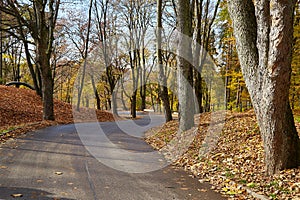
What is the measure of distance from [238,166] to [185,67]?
4964mm

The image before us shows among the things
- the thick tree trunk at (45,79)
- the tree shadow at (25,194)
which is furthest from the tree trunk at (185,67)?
the thick tree trunk at (45,79)

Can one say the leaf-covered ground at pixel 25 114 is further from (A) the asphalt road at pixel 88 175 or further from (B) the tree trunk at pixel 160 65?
(B) the tree trunk at pixel 160 65

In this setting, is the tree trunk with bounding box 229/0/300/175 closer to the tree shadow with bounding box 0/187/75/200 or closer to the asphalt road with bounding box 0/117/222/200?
the asphalt road with bounding box 0/117/222/200

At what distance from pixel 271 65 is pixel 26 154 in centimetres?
613

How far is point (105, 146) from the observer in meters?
9.00

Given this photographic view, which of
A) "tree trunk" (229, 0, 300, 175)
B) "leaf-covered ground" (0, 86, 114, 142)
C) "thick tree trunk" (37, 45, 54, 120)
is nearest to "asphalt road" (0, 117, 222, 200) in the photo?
"tree trunk" (229, 0, 300, 175)

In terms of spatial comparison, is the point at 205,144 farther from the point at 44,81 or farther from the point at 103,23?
the point at 103,23

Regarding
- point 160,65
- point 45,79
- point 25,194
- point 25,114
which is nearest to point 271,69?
point 25,194

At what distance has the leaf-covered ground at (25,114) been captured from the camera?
12.5 m

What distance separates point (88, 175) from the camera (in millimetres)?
5570

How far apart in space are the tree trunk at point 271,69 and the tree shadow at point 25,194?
3866mm

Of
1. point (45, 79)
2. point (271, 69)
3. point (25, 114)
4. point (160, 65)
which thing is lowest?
point (25, 114)

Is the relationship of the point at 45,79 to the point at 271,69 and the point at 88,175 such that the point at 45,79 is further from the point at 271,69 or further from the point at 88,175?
the point at 271,69

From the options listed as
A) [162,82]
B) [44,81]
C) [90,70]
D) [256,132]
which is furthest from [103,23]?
[256,132]
